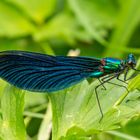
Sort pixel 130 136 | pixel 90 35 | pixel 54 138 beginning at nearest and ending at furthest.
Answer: pixel 54 138 < pixel 130 136 < pixel 90 35

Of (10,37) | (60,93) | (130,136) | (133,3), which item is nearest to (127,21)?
(133,3)

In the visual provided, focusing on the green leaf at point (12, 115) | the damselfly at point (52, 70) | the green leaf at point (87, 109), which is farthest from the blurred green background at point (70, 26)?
the green leaf at point (12, 115)

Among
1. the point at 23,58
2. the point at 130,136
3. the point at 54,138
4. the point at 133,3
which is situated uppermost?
the point at 133,3

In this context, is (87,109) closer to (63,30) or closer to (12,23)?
(63,30)

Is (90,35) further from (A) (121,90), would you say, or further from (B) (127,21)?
(A) (121,90)

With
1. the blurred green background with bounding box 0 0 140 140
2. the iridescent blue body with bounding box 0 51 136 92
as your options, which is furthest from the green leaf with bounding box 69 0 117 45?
the iridescent blue body with bounding box 0 51 136 92

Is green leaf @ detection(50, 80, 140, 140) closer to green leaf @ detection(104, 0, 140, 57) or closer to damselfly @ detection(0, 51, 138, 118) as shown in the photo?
damselfly @ detection(0, 51, 138, 118)

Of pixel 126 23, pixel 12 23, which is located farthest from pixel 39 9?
pixel 126 23
